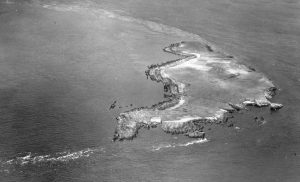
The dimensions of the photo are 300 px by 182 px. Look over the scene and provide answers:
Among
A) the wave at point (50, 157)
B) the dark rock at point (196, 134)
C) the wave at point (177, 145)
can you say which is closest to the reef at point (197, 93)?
the dark rock at point (196, 134)

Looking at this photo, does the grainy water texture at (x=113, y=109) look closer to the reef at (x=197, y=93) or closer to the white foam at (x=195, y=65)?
the reef at (x=197, y=93)

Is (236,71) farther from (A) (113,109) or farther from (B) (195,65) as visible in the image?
(A) (113,109)

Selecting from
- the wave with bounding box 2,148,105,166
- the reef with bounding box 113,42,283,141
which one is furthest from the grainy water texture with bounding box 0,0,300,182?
the reef with bounding box 113,42,283,141

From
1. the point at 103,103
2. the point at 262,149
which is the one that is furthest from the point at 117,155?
the point at 262,149

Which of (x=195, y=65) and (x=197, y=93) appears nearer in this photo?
(x=197, y=93)

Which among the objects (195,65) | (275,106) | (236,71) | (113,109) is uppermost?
(195,65)

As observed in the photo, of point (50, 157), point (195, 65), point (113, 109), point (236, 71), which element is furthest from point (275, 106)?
point (50, 157)

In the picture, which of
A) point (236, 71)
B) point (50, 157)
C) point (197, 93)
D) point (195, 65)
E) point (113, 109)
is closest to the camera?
point (50, 157)
